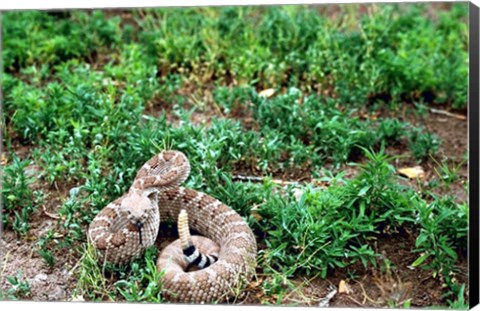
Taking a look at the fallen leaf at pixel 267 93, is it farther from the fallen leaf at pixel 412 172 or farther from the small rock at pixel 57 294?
the small rock at pixel 57 294

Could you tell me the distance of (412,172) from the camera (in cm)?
725

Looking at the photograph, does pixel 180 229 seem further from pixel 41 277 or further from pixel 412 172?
pixel 412 172

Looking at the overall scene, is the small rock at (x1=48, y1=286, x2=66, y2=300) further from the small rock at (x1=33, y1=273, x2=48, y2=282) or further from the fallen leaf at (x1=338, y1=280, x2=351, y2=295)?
the fallen leaf at (x1=338, y1=280, x2=351, y2=295)

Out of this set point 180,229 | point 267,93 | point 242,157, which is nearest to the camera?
point 180,229

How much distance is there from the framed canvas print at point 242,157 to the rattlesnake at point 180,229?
0.01 metres

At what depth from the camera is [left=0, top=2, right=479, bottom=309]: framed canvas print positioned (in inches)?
239

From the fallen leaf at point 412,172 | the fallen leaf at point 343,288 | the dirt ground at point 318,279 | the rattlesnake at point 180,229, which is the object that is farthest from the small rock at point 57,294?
the fallen leaf at point 412,172

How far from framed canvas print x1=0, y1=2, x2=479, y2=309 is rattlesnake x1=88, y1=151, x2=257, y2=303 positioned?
11mm

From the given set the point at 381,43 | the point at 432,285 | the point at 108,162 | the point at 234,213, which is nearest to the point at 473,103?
the point at 432,285

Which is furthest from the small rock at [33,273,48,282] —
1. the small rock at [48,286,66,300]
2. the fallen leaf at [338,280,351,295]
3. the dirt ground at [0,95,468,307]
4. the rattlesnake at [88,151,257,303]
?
the fallen leaf at [338,280,351,295]

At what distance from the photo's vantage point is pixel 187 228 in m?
6.10

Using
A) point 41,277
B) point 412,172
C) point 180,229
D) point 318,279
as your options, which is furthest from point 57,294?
point 412,172

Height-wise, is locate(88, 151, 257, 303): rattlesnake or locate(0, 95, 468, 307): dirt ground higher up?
locate(88, 151, 257, 303): rattlesnake

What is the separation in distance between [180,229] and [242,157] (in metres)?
1.09
